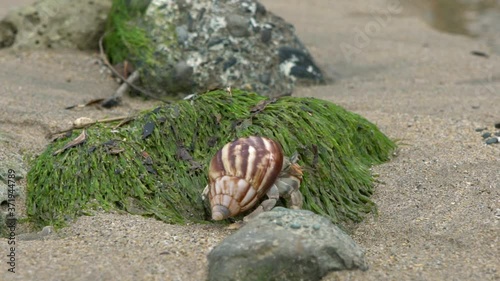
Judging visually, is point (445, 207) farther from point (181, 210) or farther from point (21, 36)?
point (21, 36)

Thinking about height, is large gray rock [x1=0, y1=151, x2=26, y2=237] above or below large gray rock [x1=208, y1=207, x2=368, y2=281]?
below

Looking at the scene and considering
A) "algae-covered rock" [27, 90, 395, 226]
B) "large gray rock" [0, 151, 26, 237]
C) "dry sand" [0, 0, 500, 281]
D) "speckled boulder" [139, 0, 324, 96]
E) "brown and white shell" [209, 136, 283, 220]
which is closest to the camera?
"dry sand" [0, 0, 500, 281]

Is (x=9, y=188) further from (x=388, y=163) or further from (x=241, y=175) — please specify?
(x=388, y=163)

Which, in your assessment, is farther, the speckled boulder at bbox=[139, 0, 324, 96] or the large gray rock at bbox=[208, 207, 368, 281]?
the speckled boulder at bbox=[139, 0, 324, 96]

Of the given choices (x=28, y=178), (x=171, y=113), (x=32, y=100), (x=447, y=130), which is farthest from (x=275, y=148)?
(x=32, y=100)

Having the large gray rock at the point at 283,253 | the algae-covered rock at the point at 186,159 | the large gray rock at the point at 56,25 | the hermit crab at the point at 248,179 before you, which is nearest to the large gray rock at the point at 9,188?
the algae-covered rock at the point at 186,159

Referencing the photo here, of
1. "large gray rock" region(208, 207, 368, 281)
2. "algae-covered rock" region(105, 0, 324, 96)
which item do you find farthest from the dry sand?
"algae-covered rock" region(105, 0, 324, 96)

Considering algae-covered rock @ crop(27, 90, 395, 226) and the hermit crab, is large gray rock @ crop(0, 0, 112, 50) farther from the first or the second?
the hermit crab

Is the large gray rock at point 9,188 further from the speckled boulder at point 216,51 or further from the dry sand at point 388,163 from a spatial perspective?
the speckled boulder at point 216,51
